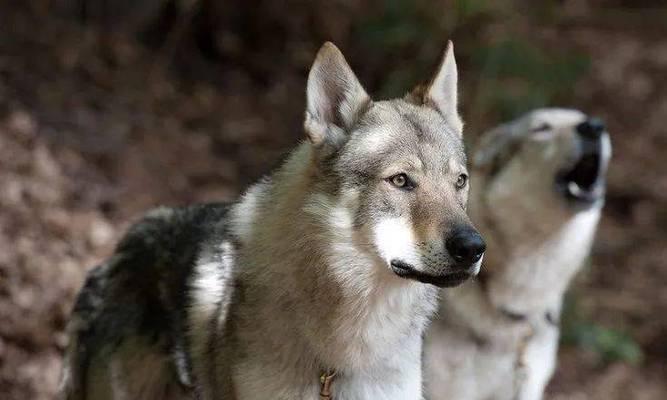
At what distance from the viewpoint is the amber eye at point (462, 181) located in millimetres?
3738

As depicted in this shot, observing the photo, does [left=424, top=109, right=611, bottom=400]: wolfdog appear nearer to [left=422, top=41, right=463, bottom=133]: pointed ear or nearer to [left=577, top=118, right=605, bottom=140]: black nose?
[left=577, top=118, right=605, bottom=140]: black nose

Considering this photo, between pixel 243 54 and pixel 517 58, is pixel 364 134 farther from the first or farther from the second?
pixel 243 54

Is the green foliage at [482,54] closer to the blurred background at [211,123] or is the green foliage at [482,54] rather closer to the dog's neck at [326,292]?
the blurred background at [211,123]

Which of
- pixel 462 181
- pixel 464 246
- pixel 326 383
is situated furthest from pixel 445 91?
pixel 326 383

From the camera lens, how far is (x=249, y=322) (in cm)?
371

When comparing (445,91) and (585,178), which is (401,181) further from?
(585,178)

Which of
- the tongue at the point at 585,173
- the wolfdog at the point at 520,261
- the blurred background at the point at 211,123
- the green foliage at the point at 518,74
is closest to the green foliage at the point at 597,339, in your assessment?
the blurred background at the point at 211,123

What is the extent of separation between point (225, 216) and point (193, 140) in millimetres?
5137

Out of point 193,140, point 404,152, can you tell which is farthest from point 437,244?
point 193,140

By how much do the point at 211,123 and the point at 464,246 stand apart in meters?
6.80

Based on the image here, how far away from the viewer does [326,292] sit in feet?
11.9

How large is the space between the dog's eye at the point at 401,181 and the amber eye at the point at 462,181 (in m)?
0.27

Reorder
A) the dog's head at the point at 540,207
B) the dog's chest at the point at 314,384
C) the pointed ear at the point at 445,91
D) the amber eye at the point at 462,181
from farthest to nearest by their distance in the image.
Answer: the dog's head at the point at 540,207 < the pointed ear at the point at 445,91 < the amber eye at the point at 462,181 < the dog's chest at the point at 314,384

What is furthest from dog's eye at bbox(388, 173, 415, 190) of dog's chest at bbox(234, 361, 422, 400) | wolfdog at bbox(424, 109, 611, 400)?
wolfdog at bbox(424, 109, 611, 400)
